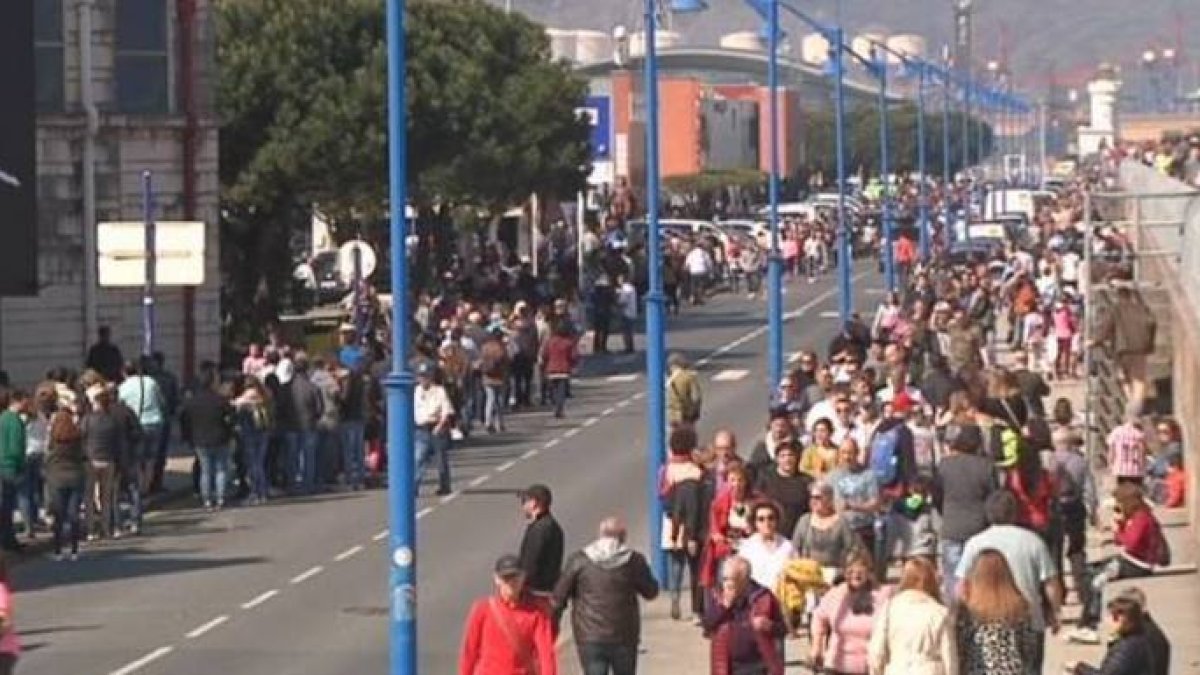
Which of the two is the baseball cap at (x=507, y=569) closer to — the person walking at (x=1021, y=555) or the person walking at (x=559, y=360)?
the person walking at (x=1021, y=555)

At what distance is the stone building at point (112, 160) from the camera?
49.3 m

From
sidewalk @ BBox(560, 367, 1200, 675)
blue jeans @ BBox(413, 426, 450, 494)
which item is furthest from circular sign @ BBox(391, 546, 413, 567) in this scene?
blue jeans @ BBox(413, 426, 450, 494)

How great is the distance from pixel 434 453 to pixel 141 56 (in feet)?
49.6

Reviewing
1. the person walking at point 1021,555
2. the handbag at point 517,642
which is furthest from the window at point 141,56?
the handbag at point 517,642

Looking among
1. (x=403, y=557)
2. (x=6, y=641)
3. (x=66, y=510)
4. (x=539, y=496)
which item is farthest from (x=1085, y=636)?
(x=66, y=510)

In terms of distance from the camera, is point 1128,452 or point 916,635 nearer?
point 916,635

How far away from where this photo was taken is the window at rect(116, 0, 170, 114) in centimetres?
5072

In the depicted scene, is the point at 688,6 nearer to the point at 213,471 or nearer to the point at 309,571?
the point at 213,471

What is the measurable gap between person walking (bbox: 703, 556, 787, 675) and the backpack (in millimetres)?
6313

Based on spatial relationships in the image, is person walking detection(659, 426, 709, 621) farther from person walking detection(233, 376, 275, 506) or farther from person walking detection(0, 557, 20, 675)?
person walking detection(233, 376, 275, 506)

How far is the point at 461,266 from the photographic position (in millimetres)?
76375

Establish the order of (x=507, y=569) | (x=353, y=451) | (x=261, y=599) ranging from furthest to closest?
(x=353, y=451) < (x=261, y=599) < (x=507, y=569)

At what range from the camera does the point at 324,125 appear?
206ft

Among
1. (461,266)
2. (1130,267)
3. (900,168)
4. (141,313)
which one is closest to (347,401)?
(1130,267)
